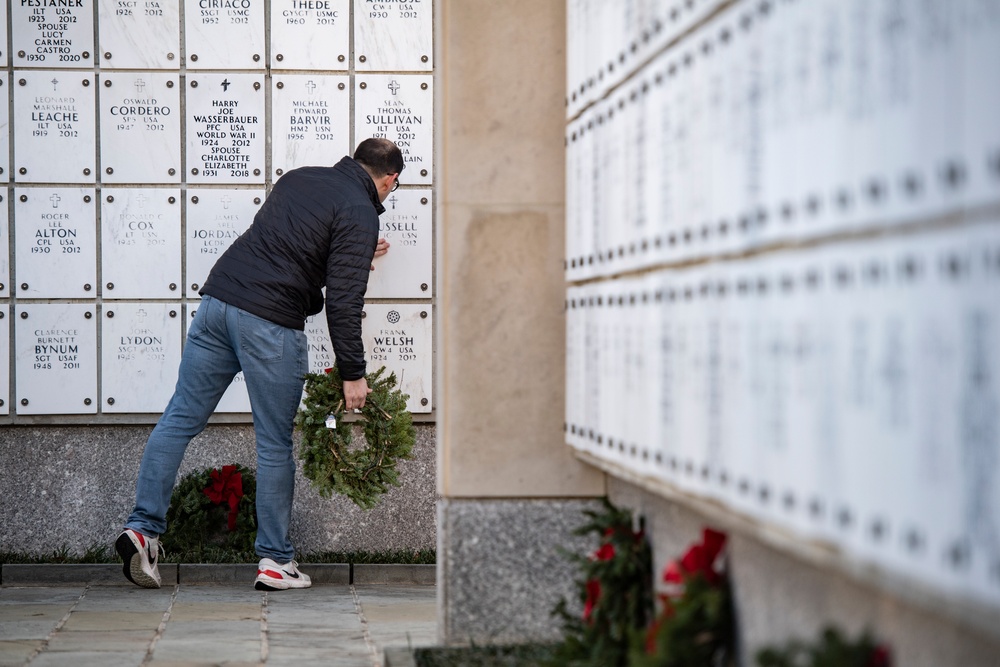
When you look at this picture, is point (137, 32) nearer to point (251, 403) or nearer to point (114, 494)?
point (251, 403)

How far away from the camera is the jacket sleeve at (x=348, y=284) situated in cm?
620

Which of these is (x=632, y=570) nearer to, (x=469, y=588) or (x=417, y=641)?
(x=469, y=588)

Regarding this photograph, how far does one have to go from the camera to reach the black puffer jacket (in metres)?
6.22

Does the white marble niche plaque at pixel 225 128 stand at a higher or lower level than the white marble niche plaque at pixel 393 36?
lower

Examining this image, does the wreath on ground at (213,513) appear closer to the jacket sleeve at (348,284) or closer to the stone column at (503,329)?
the jacket sleeve at (348,284)

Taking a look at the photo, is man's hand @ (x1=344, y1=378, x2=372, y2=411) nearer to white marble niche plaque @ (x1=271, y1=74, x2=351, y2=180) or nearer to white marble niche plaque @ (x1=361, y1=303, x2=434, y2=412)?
white marble niche plaque @ (x1=361, y1=303, x2=434, y2=412)

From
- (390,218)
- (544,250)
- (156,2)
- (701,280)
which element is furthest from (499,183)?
(156,2)

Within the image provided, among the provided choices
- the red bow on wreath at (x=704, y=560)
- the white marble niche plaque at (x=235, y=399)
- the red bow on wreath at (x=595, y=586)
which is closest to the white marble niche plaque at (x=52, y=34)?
the white marble niche plaque at (x=235, y=399)

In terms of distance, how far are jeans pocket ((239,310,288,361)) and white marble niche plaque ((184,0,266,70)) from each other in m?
1.62

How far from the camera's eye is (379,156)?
257 inches

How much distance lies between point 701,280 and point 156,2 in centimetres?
504

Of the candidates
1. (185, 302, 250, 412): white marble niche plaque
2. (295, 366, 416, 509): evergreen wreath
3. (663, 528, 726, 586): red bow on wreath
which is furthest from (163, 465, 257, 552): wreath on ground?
(663, 528, 726, 586): red bow on wreath

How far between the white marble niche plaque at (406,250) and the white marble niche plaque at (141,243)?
108cm

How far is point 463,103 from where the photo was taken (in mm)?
4367
